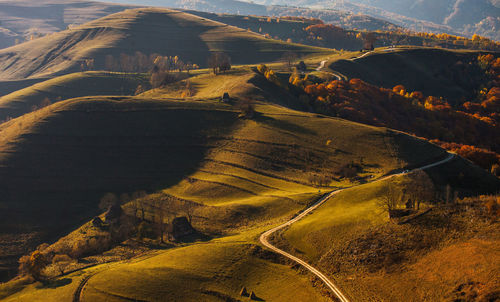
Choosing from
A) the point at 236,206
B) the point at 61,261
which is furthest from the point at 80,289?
the point at 236,206

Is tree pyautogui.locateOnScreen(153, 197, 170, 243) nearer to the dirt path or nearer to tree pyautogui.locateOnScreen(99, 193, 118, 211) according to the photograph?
tree pyautogui.locateOnScreen(99, 193, 118, 211)

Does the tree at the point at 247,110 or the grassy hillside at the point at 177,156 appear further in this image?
the tree at the point at 247,110

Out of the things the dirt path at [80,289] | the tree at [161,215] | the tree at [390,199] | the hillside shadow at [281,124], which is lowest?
the dirt path at [80,289]

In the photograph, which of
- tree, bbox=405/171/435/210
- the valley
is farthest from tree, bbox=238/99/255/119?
tree, bbox=405/171/435/210

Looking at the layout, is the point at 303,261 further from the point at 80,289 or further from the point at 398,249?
the point at 80,289

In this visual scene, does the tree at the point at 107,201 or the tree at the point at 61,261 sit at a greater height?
the tree at the point at 107,201

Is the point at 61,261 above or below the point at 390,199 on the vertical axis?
below

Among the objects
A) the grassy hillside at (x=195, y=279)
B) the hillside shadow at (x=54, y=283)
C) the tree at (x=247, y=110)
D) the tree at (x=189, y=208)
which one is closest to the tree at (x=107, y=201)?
the tree at (x=189, y=208)

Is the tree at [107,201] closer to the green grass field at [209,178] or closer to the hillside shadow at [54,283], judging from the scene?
the green grass field at [209,178]

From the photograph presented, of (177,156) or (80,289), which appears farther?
(177,156)

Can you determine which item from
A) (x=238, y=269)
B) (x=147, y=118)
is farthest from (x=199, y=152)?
(x=238, y=269)

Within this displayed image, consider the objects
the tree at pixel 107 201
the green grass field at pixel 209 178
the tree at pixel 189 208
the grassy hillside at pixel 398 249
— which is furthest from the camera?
the tree at pixel 107 201

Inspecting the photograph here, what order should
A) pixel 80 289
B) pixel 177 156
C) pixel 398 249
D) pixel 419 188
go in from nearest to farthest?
pixel 398 249
pixel 80 289
pixel 419 188
pixel 177 156
